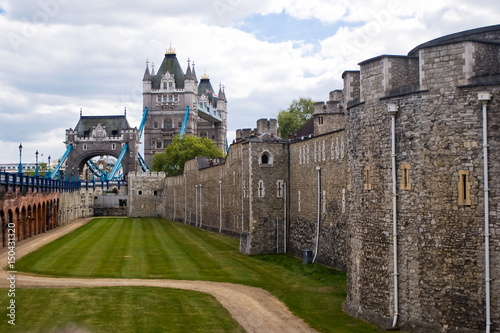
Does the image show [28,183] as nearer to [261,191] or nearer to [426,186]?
[261,191]

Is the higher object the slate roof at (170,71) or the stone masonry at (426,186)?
the slate roof at (170,71)

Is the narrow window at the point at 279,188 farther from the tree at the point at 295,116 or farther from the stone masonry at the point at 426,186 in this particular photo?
the tree at the point at 295,116

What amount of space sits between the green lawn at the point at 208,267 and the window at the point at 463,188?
3.95 meters

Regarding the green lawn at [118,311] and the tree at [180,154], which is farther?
the tree at [180,154]

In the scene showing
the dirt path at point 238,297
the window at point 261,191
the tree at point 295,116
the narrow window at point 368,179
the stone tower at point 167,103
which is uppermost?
the stone tower at point 167,103

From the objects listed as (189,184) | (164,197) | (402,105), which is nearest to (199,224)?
(189,184)

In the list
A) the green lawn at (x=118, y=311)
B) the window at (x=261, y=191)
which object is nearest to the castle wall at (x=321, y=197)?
the window at (x=261, y=191)

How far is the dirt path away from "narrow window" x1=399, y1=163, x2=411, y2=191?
14.6 ft

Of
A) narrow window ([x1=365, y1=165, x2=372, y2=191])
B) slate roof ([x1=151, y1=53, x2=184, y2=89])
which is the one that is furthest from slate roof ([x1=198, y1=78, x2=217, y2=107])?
narrow window ([x1=365, y1=165, x2=372, y2=191])

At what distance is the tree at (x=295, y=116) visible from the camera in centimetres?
8166

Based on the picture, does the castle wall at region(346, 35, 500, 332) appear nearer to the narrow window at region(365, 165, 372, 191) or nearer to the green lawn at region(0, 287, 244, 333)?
the narrow window at region(365, 165, 372, 191)

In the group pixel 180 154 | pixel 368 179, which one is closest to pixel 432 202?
pixel 368 179

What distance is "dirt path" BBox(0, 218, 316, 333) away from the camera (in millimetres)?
16594

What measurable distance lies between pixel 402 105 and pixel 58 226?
157 feet
